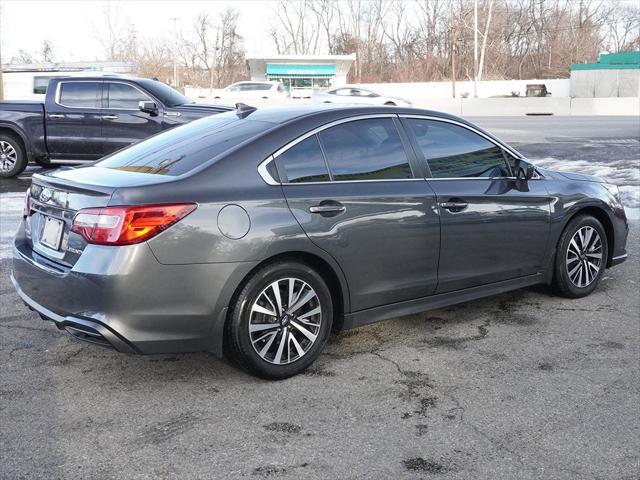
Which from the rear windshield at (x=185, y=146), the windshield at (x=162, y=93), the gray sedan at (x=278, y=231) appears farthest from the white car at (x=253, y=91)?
the gray sedan at (x=278, y=231)

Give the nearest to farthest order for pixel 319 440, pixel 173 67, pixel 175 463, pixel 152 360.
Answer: pixel 175 463 < pixel 319 440 < pixel 152 360 < pixel 173 67

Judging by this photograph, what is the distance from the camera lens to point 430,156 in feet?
16.5

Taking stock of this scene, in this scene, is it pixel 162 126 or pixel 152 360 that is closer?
pixel 152 360

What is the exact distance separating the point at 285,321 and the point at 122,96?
9415 mm

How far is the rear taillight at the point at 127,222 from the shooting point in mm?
3781

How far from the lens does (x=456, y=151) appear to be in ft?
17.1

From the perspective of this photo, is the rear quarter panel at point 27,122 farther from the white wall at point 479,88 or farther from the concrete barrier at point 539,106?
the white wall at point 479,88

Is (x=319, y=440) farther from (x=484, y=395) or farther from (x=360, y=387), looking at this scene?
(x=484, y=395)

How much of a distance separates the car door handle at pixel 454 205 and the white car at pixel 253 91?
36.5 metres

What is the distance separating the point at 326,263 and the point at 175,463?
1.55 metres

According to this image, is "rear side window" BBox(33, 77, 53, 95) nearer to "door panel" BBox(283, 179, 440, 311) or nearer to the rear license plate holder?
the rear license plate holder

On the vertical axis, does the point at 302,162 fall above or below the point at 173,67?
below

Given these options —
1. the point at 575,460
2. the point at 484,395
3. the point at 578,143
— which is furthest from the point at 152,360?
the point at 578,143

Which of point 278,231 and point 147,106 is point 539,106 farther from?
point 278,231
